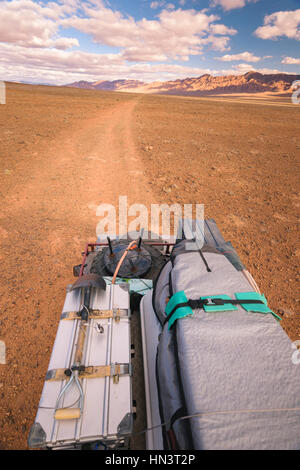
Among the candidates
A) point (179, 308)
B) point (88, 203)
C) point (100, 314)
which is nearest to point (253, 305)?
point (179, 308)

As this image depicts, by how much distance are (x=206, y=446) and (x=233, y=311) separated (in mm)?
982

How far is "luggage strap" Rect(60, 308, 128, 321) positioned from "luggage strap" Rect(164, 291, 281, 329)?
0.67 meters

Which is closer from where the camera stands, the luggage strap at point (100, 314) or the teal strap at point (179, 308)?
the teal strap at point (179, 308)

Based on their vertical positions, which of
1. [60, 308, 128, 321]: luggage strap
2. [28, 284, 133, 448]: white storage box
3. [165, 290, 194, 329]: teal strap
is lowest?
[28, 284, 133, 448]: white storage box

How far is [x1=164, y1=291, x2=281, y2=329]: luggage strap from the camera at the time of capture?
1.92m

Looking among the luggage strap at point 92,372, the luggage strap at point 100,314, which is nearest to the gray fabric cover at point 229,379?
the luggage strap at point 92,372

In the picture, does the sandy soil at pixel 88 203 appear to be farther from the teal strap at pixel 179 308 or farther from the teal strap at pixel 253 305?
the teal strap at pixel 253 305

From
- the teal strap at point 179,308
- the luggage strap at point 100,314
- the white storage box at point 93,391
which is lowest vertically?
the white storage box at point 93,391

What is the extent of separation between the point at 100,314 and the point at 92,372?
0.59 metres

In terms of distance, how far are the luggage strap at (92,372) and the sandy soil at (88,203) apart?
67.7 inches

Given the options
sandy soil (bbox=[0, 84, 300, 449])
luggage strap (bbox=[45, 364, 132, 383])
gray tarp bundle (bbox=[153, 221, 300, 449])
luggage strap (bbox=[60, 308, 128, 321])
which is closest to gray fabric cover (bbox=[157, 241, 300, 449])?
gray tarp bundle (bbox=[153, 221, 300, 449])

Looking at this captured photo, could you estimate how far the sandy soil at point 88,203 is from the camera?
12.4 feet

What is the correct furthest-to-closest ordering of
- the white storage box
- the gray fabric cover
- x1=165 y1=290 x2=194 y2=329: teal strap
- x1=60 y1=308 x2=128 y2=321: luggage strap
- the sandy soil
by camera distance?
the sandy soil → x1=60 y1=308 x2=128 y2=321: luggage strap → x1=165 y1=290 x2=194 y2=329: teal strap → the white storage box → the gray fabric cover

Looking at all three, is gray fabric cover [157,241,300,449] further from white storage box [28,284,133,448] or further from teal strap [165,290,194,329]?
white storage box [28,284,133,448]
